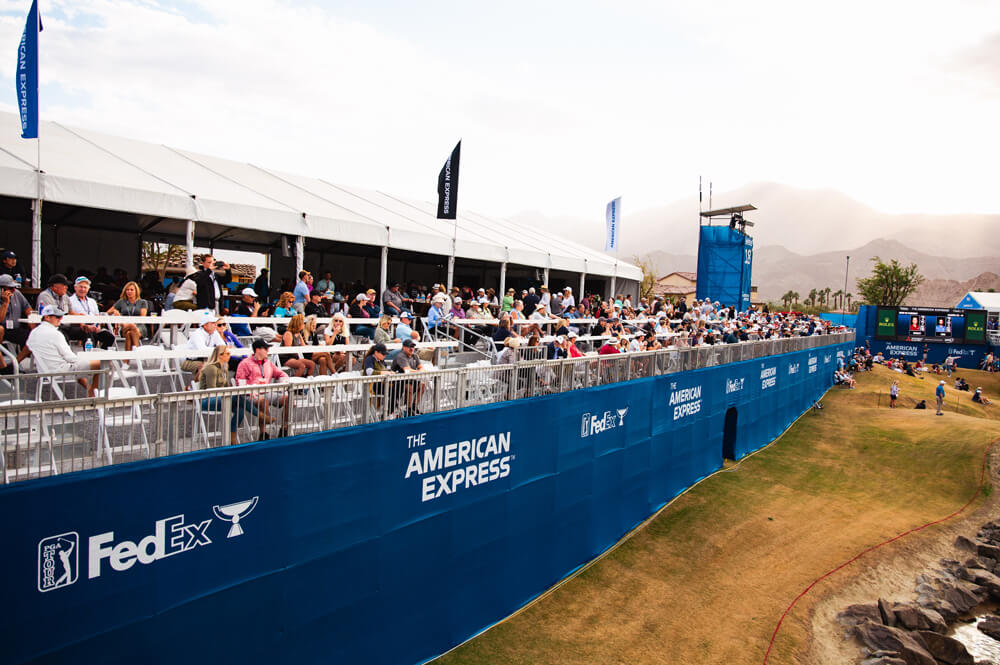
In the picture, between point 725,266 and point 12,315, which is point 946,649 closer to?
point 12,315

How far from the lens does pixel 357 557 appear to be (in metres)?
7.43

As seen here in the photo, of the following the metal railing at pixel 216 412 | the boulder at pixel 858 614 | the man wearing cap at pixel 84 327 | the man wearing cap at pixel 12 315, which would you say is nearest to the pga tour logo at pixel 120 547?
the metal railing at pixel 216 412

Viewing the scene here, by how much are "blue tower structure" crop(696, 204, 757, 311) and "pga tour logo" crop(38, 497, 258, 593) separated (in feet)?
120

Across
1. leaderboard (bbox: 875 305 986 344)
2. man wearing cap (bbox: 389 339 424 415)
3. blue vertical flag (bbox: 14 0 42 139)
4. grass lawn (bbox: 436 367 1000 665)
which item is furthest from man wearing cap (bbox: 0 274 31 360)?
leaderboard (bbox: 875 305 986 344)

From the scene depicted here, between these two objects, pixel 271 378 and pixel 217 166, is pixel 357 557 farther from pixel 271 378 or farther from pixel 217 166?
pixel 217 166

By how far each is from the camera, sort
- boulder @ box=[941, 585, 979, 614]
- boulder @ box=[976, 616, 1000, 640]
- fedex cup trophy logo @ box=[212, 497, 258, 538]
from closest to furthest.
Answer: fedex cup trophy logo @ box=[212, 497, 258, 538]
boulder @ box=[976, 616, 1000, 640]
boulder @ box=[941, 585, 979, 614]

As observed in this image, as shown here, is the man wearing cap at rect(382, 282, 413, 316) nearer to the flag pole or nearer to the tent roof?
the tent roof

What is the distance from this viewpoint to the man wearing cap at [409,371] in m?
8.04

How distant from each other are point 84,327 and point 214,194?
20.5 ft

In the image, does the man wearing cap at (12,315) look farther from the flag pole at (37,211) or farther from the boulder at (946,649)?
the boulder at (946,649)

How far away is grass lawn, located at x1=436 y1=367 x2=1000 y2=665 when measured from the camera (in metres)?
11.0

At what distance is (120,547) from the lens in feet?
17.0

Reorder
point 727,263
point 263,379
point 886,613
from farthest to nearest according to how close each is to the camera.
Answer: point 727,263 → point 886,613 → point 263,379

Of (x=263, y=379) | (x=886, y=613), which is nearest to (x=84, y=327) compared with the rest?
(x=263, y=379)
